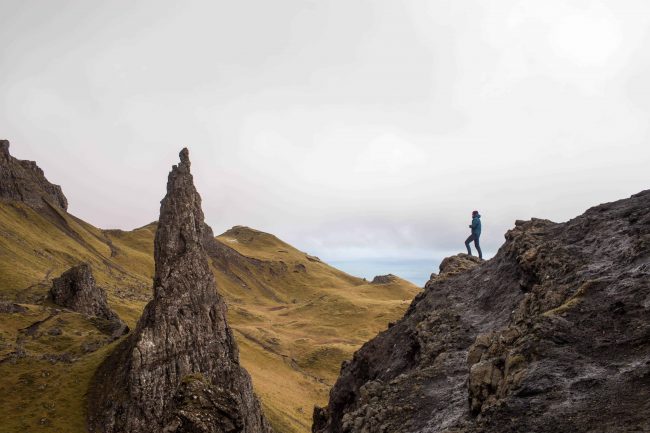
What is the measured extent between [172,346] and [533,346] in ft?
189

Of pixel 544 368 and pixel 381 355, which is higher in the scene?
pixel 544 368

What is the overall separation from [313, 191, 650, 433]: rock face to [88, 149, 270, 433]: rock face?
115 feet

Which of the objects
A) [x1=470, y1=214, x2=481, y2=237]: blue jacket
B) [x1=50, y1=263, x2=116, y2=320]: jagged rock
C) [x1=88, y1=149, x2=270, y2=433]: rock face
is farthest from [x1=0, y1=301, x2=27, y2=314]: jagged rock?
[x1=470, y1=214, x2=481, y2=237]: blue jacket

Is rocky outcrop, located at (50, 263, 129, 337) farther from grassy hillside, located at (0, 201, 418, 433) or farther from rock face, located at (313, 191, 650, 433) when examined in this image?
rock face, located at (313, 191, 650, 433)

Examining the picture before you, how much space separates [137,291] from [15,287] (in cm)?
5873

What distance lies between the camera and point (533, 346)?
55.0ft

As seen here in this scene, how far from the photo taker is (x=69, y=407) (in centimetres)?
6341

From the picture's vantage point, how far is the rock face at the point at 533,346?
14.3 meters

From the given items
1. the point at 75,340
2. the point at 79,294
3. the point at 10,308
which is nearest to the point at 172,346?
the point at 75,340

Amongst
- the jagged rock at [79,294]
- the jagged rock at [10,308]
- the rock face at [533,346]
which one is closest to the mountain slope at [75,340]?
the jagged rock at [10,308]

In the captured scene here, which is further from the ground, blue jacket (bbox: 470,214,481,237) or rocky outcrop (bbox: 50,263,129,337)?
blue jacket (bbox: 470,214,481,237)

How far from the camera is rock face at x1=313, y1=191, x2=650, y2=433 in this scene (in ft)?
46.9

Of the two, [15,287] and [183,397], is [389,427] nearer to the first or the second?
[183,397]

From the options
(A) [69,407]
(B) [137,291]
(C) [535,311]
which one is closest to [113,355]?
(A) [69,407]
